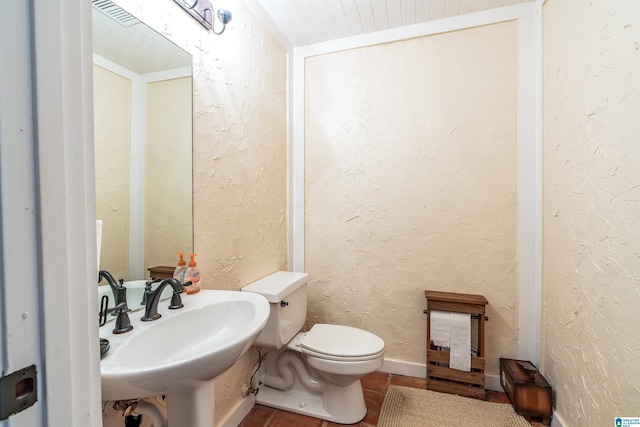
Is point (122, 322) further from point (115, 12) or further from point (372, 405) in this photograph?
point (372, 405)

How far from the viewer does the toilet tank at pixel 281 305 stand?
1556 mm

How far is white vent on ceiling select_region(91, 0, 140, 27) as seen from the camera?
0.92 meters

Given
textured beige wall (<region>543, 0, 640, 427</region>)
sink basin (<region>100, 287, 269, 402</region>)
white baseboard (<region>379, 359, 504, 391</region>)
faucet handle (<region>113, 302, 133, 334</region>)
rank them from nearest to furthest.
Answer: sink basin (<region>100, 287, 269, 402</region>)
faucet handle (<region>113, 302, 133, 334</region>)
textured beige wall (<region>543, 0, 640, 427</region>)
white baseboard (<region>379, 359, 504, 391</region>)

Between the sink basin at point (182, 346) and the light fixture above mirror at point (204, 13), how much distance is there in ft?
3.86

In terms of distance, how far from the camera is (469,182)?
6.19 ft

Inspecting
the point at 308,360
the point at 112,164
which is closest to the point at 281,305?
the point at 308,360

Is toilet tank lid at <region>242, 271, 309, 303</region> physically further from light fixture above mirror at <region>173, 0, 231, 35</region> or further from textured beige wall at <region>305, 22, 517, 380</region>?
light fixture above mirror at <region>173, 0, 231, 35</region>

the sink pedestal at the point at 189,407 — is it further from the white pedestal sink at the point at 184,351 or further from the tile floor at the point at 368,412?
the tile floor at the point at 368,412

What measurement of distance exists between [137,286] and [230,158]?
0.74m

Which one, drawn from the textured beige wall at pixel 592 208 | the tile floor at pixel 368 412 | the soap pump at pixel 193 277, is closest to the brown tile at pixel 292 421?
the tile floor at pixel 368 412

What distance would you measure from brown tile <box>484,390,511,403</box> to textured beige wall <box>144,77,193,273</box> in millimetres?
→ 1894

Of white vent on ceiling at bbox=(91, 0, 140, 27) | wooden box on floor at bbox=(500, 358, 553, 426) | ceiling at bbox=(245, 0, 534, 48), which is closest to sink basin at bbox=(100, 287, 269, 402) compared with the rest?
white vent on ceiling at bbox=(91, 0, 140, 27)

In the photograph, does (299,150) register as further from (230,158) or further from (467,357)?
(467,357)

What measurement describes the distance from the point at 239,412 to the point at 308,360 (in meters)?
0.46
